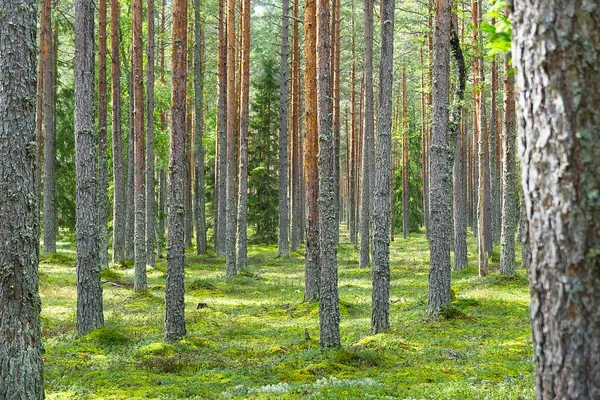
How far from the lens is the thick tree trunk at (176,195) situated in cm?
1040

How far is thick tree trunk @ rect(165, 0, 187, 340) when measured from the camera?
10398 mm

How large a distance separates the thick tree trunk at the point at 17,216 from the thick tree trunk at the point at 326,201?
14.6 ft

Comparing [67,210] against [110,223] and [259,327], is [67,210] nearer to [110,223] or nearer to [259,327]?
[110,223]

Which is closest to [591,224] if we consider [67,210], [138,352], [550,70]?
[550,70]

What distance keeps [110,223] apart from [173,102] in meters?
18.3

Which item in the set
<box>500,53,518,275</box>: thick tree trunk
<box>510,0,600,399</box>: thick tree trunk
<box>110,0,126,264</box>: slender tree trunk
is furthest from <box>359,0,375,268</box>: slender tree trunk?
<box>510,0,600,399</box>: thick tree trunk

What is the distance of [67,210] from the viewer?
2886cm

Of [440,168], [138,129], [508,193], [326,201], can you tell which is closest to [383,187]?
[440,168]

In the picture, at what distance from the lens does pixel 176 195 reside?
10.5 meters

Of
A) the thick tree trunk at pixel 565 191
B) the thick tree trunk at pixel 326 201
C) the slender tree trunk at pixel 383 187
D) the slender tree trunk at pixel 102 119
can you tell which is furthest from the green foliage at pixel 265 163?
the thick tree trunk at pixel 565 191

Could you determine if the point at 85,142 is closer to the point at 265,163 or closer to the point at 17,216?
the point at 17,216

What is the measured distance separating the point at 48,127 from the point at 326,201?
17.6 metres

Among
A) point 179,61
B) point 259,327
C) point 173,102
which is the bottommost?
point 259,327

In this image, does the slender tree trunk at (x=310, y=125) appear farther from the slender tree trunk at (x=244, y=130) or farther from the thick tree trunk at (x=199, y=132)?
the thick tree trunk at (x=199, y=132)
